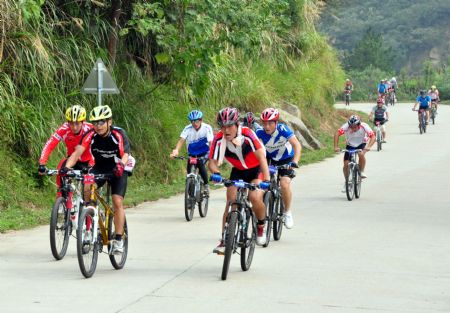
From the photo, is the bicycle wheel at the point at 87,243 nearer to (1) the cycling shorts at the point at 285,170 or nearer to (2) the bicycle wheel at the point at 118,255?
(2) the bicycle wheel at the point at 118,255

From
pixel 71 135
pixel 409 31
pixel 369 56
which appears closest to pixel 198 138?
pixel 71 135

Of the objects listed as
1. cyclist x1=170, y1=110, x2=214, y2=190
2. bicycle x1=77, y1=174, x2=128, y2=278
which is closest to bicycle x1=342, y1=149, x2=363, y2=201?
cyclist x1=170, y1=110, x2=214, y2=190

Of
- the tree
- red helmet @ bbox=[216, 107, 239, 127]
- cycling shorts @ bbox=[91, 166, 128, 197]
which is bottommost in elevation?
cycling shorts @ bbox=[91, 166, 128, 197]

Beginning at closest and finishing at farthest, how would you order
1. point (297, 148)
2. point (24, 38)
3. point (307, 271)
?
1. point (307, 271)
2. point (297, 148)
3. point (24, 38)

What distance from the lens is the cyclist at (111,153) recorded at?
11.3 m

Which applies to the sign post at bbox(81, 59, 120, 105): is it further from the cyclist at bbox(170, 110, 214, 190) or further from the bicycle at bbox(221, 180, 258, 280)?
the bicycle at bbox(221, 180, 258, 280)

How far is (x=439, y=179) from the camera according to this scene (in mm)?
25500

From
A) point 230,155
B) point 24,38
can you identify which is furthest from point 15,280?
point 24,38

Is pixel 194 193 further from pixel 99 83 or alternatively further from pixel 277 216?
pixel 277 216

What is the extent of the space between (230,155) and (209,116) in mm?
14696

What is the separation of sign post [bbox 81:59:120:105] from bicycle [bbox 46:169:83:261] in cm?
561

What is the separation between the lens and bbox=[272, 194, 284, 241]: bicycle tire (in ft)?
46.0

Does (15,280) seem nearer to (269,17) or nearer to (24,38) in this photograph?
(24,38)

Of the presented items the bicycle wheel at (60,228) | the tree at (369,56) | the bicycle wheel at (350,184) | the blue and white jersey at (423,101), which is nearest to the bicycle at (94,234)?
the bicycle wheel at (60,228)
